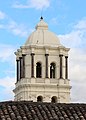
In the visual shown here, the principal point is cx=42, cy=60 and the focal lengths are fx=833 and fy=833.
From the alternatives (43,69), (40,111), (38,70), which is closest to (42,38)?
(38,70)

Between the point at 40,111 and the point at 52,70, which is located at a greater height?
the point at 52,70

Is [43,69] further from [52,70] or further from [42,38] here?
[42,38]

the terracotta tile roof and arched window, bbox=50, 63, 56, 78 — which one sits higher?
arched window, bbox=50, 63, 56, 78

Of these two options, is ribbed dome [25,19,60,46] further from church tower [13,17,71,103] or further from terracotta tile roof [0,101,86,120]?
terracotta tile roof [0,101,86,120]

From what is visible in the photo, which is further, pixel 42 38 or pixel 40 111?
pixel 42 38

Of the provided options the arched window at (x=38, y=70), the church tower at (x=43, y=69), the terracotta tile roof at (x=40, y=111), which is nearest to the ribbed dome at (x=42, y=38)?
the church tower at (x=43, y=69)

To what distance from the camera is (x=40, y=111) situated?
96.6 ft

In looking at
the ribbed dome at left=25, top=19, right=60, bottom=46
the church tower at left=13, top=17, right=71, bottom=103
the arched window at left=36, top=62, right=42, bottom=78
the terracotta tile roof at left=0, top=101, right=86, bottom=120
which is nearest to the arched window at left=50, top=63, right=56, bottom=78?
the church tower at left=13, top=17, right=71, bottom=103

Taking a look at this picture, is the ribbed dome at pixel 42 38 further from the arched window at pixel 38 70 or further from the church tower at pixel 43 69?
the arched window at pixel 38 70

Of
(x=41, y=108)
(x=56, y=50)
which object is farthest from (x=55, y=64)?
(x=41, y=108)

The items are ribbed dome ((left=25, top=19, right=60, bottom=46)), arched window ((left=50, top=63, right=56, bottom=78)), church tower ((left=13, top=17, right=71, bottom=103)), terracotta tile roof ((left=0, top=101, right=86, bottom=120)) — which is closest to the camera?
terracotta tile roof ((left=0, top=101, right=86, bottom=120))

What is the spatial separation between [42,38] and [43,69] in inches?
180

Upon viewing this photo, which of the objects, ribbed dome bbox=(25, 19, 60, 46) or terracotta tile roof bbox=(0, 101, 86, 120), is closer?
terracotta tile roof bbox=(0, 101, 86, 120)

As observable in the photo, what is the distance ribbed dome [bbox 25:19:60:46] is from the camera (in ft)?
323
